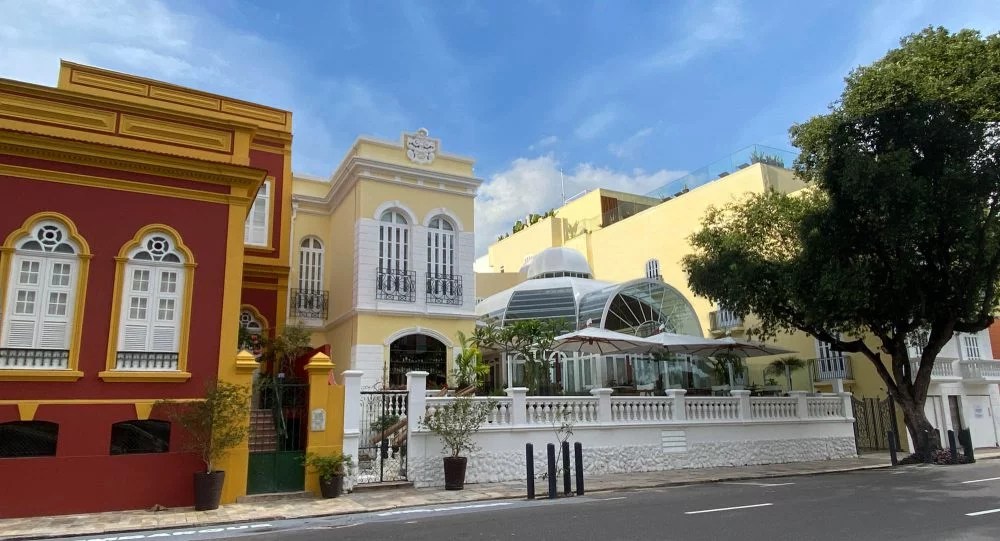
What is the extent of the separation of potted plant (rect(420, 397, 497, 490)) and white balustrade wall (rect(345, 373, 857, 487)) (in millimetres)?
247

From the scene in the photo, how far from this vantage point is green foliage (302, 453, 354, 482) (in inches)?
447

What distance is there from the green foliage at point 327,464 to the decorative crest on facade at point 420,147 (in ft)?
33.8

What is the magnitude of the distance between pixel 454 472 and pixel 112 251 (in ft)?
23.3

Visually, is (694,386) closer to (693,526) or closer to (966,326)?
(966,326)

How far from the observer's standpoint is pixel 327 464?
1137cm

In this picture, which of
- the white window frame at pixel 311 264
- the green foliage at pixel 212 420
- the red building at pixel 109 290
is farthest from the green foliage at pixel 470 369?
the green foliage at pixel 212 420

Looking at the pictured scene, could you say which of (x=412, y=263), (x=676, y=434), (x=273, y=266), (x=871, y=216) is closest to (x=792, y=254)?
(x=871, y=216)

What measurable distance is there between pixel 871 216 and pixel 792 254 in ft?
11.7

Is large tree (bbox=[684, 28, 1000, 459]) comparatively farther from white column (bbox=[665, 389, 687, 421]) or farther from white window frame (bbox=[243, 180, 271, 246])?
white window frame (bbox=[243, 180, 271, 246])

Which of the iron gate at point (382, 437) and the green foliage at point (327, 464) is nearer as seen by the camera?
the green foliage at point (327, 464)

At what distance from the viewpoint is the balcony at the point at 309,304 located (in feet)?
65.9

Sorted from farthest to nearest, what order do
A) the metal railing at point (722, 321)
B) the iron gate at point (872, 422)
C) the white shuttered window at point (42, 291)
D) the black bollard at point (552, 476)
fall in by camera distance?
the metal railing at point (722, 321)
the iron gate at point (872, 422)
the black bollard at point (552, 476)
the white shuttered window at point (42, 291)

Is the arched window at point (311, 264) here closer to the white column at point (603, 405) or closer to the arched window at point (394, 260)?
the arched window at point (394, 260)

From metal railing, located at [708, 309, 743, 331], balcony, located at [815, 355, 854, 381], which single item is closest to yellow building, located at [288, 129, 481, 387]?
metal railing, located at [708, 309, 743, 331]
